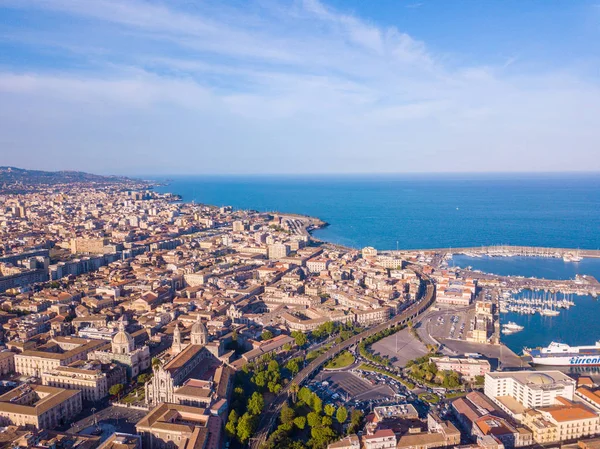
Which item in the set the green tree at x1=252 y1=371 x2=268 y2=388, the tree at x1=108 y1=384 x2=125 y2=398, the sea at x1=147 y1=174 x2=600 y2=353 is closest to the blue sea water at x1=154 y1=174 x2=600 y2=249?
the sea at x1=147 y1=174 x2=600 y2=353

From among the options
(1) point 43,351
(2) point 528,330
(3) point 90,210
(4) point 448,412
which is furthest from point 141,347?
(3) point 90,210

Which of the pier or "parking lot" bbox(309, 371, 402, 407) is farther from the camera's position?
the pier

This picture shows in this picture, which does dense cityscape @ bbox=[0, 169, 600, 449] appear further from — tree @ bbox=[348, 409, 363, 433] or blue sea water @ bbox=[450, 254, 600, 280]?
blue sea water @ bbox=[450, 254, 600, 280]

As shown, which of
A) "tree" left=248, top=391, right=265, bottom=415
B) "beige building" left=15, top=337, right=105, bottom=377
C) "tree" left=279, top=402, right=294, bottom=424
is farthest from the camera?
"beige building" left=15, top=337, right=105, bottom=377

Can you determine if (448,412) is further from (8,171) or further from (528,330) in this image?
(8,171)

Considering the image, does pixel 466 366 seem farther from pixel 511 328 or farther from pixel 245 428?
pixel 245 428

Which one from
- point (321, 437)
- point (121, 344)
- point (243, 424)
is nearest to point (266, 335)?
point (121, 344)
